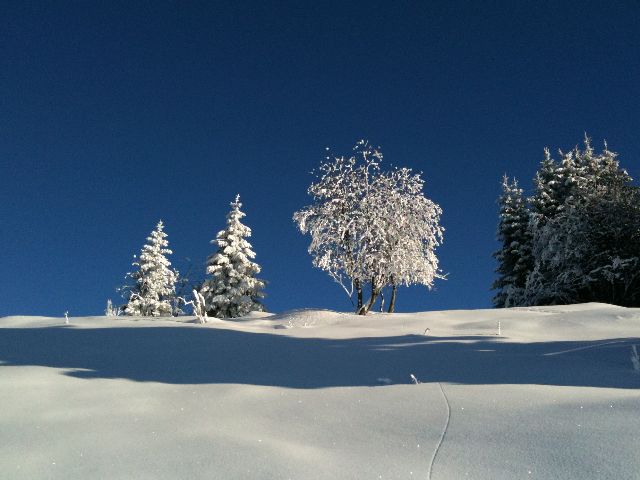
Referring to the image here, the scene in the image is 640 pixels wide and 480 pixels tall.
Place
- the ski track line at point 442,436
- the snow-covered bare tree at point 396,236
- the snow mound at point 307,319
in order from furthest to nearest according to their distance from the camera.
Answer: the snow-covered bare tree at point 396,236
the snow mound at point 307,319
the ski track line at point 442,436

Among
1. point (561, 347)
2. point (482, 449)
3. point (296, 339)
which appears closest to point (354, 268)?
point (296, 339)

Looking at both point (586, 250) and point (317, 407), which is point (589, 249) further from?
point (317, 407)

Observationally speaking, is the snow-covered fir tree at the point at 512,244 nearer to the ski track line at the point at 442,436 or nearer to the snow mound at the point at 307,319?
the snow mound at the point at 307,319

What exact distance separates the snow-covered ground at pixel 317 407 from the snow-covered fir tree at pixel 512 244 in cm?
2418

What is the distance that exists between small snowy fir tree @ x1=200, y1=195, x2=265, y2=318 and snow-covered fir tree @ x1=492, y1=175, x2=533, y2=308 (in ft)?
51.8

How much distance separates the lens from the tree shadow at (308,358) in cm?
589

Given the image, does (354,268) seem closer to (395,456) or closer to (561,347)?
(561,347)

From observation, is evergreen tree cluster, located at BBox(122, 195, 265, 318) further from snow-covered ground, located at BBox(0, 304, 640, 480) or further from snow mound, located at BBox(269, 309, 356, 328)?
snow-covered ground, located at BBox(0, 304, 640, 480)

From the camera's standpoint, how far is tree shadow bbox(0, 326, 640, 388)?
19.3 ft

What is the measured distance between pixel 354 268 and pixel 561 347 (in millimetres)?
13655

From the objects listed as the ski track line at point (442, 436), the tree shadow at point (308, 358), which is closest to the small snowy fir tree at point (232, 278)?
the tree shadow at point (308, 358)

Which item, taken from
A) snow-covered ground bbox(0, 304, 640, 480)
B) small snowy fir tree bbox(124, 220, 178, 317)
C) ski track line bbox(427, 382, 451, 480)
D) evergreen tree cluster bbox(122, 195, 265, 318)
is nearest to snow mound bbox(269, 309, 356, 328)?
snow-covered ground bbox(0, 304, 640, 480)

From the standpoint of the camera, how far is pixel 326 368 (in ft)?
21.6

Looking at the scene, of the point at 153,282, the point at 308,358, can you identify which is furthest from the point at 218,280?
the point at 308,358
